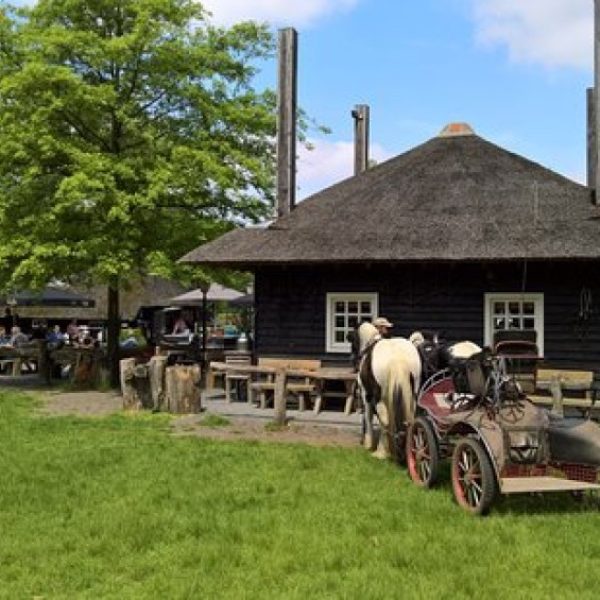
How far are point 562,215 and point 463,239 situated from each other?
6.51ft

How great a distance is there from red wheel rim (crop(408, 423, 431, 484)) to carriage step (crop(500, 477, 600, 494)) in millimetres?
1323

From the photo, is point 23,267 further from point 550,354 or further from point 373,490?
point 373,490

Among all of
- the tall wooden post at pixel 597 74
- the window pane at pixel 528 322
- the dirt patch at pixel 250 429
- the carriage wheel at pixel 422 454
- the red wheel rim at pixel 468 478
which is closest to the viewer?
the red wheel rim at pixel 468 478

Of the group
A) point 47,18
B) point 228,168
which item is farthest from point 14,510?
point 47,18

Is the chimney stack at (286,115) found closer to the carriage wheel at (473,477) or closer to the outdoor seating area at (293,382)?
the outdoor seating area at (293,382)

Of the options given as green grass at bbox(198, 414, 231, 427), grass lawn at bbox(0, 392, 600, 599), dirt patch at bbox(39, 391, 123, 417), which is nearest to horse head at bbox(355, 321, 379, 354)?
grass lawn at bbox(0, 392, 600, 599)

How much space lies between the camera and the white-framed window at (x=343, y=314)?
1778 centimetres

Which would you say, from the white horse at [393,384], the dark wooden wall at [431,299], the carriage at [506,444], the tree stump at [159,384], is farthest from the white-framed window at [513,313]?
the carriage at [506,444]

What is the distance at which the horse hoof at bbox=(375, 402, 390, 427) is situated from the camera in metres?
10.9

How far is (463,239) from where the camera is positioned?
16.4 meters

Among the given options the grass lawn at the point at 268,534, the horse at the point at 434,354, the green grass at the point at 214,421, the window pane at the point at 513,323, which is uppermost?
the window pane at the point at 513,323

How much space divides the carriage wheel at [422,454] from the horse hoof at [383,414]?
2.55 feet

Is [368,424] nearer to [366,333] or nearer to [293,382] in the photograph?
[366,333]

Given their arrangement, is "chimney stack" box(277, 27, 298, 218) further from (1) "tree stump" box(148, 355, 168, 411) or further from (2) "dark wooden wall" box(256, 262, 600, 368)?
(1) "tree stump" box(148, 355, 168, 411)
